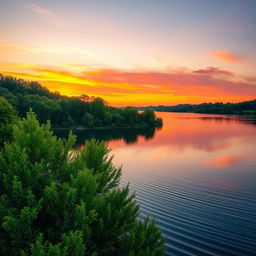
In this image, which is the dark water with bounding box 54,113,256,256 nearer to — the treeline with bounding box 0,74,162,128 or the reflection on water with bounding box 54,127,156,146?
the reflection on water with bounding box 54,127,156,146

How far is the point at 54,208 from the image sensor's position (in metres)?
8.45

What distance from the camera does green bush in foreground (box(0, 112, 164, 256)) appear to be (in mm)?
7559

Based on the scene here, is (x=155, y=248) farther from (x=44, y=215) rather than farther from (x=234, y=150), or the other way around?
(x=234, y=150)

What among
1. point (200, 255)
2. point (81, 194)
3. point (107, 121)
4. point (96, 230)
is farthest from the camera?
point (107, 121)

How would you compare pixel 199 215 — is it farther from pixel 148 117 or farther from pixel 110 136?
pixel 148 117

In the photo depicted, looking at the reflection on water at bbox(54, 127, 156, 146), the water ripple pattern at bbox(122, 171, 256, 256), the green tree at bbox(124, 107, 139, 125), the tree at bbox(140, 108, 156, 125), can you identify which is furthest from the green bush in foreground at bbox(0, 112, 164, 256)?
the tree at bbox(140, 108, 156, 125)

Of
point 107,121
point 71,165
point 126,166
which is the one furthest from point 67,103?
point 71,165

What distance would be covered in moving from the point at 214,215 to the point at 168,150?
108ft

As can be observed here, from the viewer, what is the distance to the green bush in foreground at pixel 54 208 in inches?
298

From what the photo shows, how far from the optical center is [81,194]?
8.23 metres

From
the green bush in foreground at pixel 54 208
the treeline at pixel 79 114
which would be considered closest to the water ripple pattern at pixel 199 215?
the green bush in foreground at pixel 54 208

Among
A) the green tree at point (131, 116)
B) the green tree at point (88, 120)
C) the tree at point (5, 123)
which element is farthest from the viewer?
the green tree at point (131, 116)

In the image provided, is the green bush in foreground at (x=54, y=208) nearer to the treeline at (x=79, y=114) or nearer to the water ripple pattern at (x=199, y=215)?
the water ripple pattern at (x=199, y=215)

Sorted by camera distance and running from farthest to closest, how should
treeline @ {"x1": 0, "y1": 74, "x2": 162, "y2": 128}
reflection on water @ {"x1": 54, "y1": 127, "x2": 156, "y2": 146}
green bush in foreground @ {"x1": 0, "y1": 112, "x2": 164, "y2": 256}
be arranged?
treeline @ {"x1": 0, "y1": 74, "x2": 162, "y2": 128}
reflection on water @ {"x1": 54, "y1": 127, "x2": 156, "y2": 146}
green bush in foreground @ {"x1": 0, "y1": 112, "x2": 164, "y2": 256}
